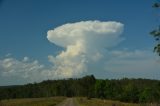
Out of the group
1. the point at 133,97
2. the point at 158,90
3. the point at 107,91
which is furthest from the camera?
the point at 107,91

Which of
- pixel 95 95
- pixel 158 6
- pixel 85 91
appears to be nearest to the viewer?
pixel 158 6

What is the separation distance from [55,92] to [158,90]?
105415mm

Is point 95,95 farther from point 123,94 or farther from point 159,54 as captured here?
point 159,54

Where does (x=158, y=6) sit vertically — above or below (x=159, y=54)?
above

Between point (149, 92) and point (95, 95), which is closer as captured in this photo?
point (149, 92)

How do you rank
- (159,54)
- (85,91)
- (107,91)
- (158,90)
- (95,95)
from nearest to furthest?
(159,54)
(158,90)
(107,91)
(95,95)
(85,91)

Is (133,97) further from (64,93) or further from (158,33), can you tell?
(158,33)

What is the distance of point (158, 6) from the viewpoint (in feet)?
114

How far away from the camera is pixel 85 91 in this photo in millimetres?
186125

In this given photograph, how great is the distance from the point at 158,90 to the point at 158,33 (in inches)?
2560

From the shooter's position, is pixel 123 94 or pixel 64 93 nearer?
pixel 123 94

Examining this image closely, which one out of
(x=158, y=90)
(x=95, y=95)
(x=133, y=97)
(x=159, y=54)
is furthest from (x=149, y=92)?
(x=159, y=54)

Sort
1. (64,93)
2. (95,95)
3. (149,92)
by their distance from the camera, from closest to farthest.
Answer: (149,92) < (95,95) < (64,93)

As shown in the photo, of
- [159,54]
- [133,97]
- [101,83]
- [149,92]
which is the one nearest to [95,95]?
[101,83]
